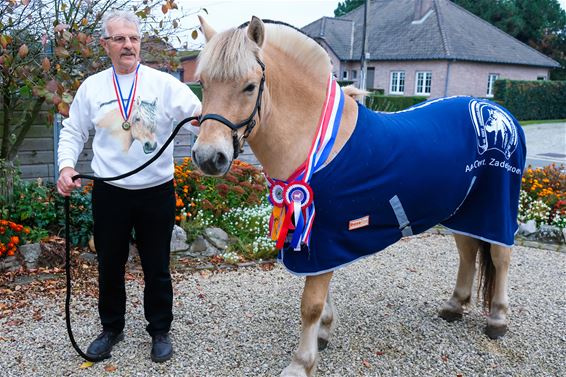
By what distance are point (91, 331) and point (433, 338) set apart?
2526 millimetres

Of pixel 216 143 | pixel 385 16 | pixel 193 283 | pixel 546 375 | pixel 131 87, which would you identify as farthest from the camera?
pixel 385 16

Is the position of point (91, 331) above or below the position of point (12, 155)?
below

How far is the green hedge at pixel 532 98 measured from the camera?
26.8 metres

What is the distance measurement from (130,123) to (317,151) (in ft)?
3.63

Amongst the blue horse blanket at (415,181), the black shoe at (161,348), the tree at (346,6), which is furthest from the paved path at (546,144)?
the tree at (346,6)

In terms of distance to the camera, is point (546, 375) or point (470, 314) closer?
point (546, 375)

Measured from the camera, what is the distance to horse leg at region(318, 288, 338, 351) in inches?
135

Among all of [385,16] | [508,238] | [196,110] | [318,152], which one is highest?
[385,16]

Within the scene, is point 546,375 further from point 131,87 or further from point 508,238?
point 131,87

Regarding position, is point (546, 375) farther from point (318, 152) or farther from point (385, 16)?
point (385, 16)

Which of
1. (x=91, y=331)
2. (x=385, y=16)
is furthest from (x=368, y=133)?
(x=385, y=16)

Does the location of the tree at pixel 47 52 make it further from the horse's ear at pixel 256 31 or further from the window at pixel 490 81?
the window at pixel 490 81

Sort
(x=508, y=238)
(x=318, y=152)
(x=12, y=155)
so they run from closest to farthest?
(x=318, y=152) < (x=508, y=238) < (x=12, y=155)

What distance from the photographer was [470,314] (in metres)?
4.11
